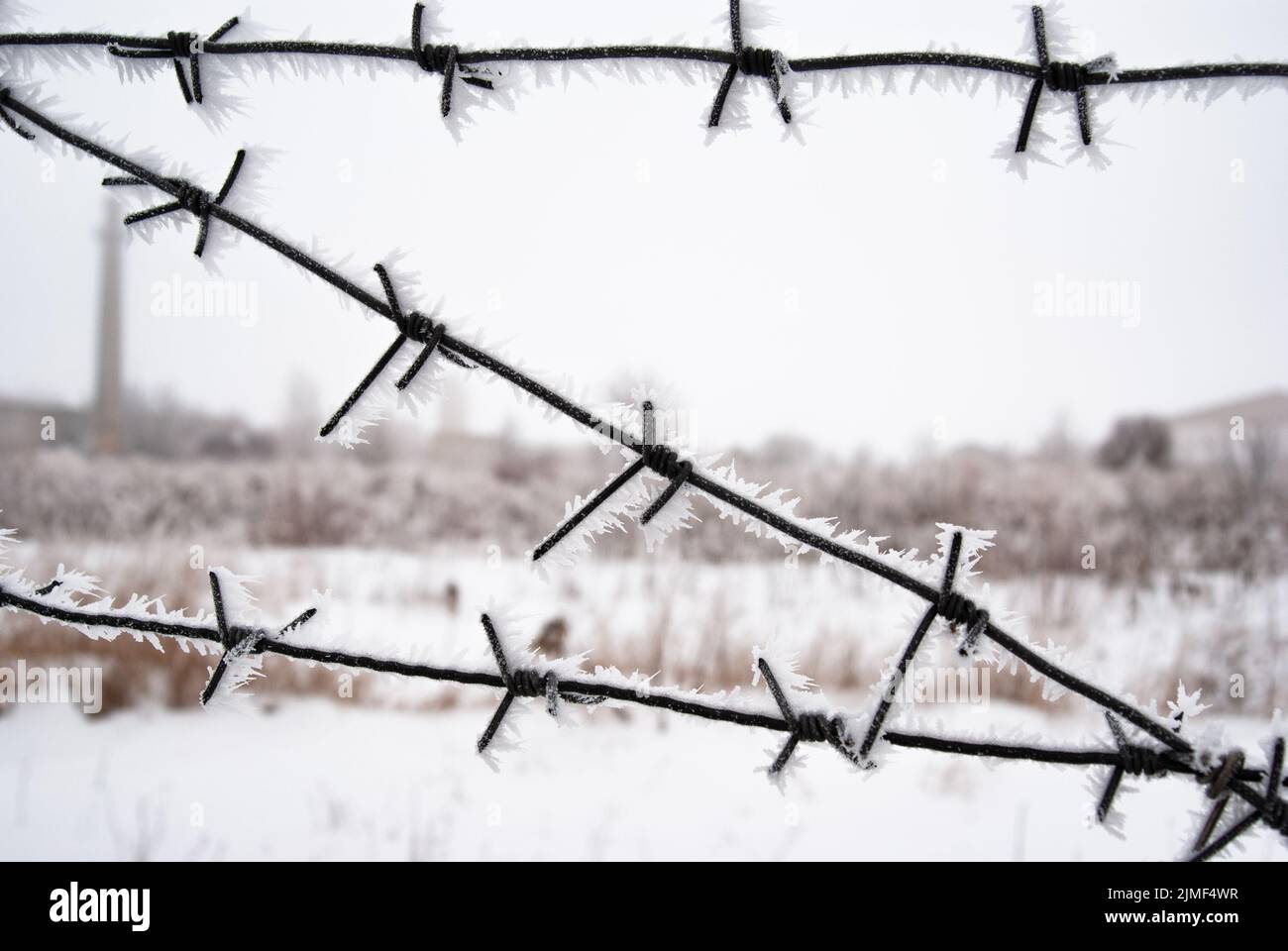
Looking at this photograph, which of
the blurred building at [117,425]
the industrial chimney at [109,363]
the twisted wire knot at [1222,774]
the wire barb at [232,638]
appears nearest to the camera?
the twisted wire knot at [1222,774]

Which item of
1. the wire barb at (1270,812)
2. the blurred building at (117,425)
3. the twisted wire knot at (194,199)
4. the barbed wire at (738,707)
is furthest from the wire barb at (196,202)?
the blurred building at (117,425)

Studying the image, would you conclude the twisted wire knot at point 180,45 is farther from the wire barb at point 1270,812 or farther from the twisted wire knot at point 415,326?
the wire barb at point 1270,812

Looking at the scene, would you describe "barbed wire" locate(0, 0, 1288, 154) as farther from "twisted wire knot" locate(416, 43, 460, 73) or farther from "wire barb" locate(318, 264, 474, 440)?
"wire barb" locate(318, 264, 474, 440)

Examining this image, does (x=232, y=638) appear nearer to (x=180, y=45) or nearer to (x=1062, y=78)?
(x=180, y=45)

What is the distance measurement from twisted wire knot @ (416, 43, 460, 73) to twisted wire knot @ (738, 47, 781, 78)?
0.25 m

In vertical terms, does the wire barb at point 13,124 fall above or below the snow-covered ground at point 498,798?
above

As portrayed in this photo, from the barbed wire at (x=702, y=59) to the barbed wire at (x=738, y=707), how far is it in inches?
19.0

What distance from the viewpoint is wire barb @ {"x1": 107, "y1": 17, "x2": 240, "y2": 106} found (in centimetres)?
65

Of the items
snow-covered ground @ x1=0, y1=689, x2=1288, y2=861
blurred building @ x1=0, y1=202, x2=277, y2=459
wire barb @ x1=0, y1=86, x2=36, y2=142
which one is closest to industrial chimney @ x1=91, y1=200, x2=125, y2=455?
blurred building @ x1=0, y1=202, x2=277, y2=459

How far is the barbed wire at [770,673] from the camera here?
1.73ft

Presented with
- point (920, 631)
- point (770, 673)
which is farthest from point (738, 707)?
point (920, 631)

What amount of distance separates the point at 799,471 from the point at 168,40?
9.45 metres

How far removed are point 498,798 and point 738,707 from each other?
7.59ft
